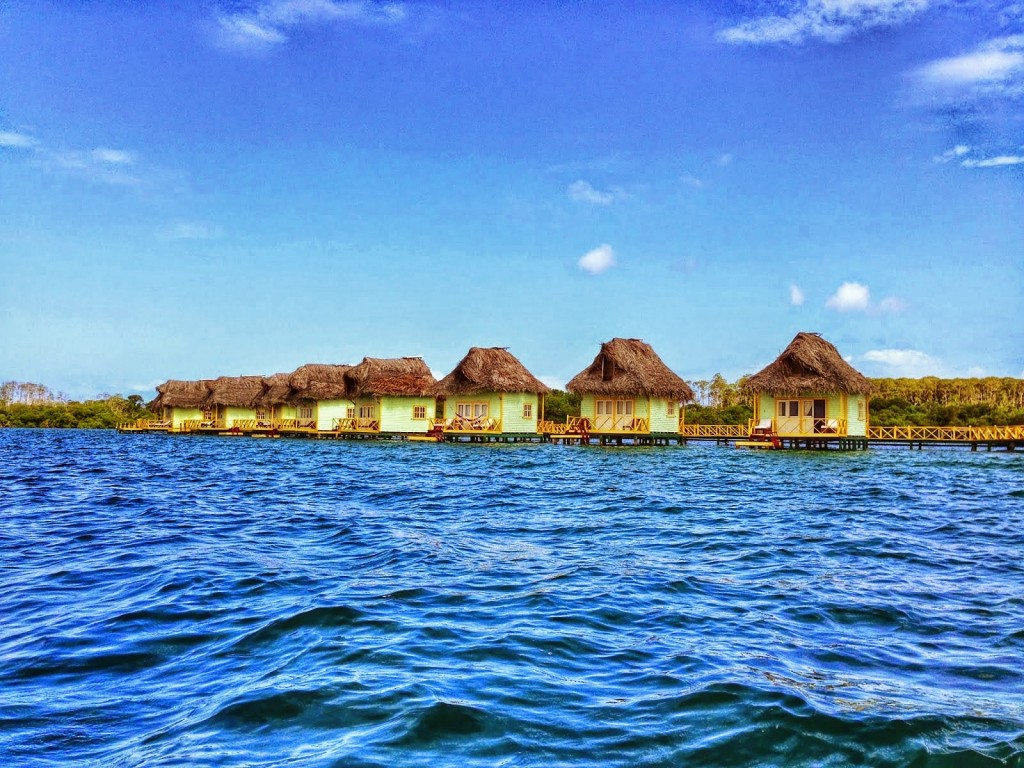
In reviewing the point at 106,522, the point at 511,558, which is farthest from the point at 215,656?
the point at 106,522

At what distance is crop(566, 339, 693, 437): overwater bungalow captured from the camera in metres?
Result: 36.8

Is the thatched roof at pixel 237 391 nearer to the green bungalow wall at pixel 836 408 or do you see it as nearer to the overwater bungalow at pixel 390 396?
the overwater bungalow at pixel 390 396

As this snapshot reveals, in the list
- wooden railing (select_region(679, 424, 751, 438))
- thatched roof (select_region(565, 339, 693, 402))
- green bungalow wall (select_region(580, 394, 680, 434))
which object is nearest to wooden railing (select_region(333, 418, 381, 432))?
thatched roof (select_region(565, 339, 693, 402))

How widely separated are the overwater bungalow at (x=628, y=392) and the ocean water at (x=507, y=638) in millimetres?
25022

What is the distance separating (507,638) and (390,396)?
124 ft

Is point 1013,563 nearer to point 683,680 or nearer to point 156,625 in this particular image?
point 683,680

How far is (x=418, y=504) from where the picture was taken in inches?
505

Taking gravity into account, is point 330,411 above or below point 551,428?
above

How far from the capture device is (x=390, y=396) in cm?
4231

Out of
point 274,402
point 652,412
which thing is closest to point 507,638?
point 652,412

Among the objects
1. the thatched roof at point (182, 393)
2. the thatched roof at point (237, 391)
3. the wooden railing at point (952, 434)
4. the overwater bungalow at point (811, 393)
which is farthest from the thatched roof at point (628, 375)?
the thatched roof at point (182, 393)

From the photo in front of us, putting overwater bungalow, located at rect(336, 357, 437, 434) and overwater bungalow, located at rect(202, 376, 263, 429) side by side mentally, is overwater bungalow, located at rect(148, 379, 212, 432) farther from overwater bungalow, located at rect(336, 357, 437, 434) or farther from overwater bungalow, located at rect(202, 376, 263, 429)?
overwater bungalow, located at rect(336, 357, 437, 434)

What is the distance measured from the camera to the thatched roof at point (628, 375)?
36531 millimetres

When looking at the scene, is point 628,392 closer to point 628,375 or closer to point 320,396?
point 628,375
